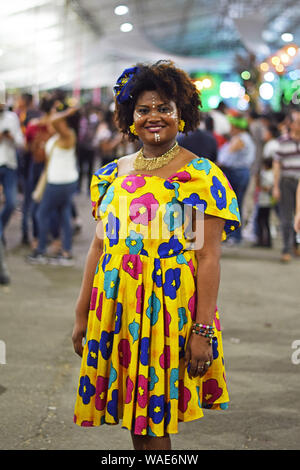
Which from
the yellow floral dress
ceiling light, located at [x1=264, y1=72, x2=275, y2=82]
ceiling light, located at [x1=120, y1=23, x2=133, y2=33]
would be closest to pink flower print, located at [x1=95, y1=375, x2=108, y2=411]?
the yellow floral dress

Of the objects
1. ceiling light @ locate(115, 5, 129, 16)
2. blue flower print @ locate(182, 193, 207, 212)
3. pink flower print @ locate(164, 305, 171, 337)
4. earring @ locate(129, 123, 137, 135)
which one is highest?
ceiling light @ locate(115, 5, 129, 16)

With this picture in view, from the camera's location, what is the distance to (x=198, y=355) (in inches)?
108

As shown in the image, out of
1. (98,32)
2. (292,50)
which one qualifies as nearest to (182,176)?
(292,50)

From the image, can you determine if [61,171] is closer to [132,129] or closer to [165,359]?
[132,129]

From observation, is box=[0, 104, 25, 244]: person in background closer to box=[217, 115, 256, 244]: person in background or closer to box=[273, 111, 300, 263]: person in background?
box=[217, 115, 256, 244]: person in background

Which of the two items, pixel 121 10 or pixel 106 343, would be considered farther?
pixel 121 10

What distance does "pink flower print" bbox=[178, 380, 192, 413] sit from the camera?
2805 mm

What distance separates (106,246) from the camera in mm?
2902

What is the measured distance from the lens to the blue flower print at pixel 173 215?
2.80 m

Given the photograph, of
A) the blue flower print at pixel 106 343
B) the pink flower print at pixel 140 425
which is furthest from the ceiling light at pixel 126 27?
the pink flower print at pixel 140 425

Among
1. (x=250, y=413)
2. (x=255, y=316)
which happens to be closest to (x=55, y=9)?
(x=255, y=316)

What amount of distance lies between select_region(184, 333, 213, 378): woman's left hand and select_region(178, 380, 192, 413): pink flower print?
0.07m

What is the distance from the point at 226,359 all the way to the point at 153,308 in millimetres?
2548
